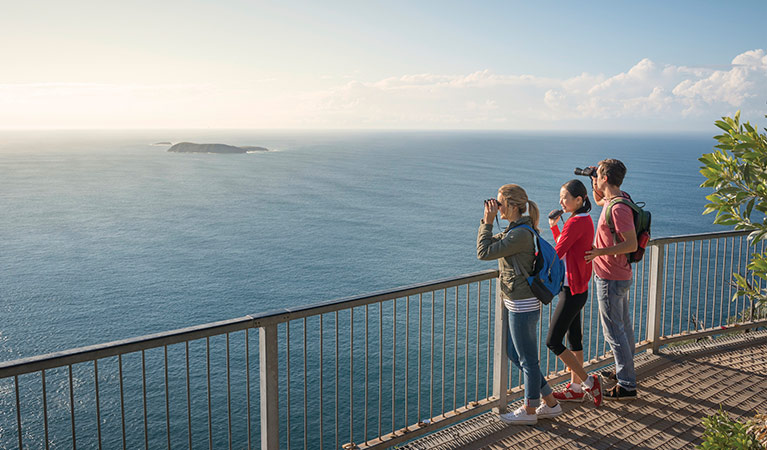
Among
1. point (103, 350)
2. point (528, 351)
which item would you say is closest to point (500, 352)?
point (528, 351)

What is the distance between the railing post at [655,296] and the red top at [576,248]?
171 cm

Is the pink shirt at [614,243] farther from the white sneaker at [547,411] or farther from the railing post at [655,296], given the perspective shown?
the railing post at [655,296]

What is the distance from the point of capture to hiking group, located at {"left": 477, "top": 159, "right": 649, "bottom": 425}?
13.9 feet

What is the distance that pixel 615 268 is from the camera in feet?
15.9

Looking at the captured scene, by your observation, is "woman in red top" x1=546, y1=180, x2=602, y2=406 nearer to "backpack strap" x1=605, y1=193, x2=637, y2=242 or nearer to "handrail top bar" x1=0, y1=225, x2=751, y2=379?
"backpack strap" x1=605, y1=193, x2=637, y2=242

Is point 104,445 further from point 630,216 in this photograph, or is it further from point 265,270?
point 630,216

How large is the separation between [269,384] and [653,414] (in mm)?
3143

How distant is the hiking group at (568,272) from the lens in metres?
4.23

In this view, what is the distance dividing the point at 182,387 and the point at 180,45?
473 feet

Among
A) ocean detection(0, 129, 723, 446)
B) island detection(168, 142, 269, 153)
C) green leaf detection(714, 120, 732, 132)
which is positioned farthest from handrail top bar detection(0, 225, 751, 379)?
island detection(168, 142, 269, 153)

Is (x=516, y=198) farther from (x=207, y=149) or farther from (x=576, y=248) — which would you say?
(x=207, y=149)

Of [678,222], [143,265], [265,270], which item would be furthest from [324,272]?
[678,222]

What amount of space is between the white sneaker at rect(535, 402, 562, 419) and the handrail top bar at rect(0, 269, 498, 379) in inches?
47.5

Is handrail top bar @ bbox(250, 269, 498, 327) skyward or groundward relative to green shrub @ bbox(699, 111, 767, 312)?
groundward
